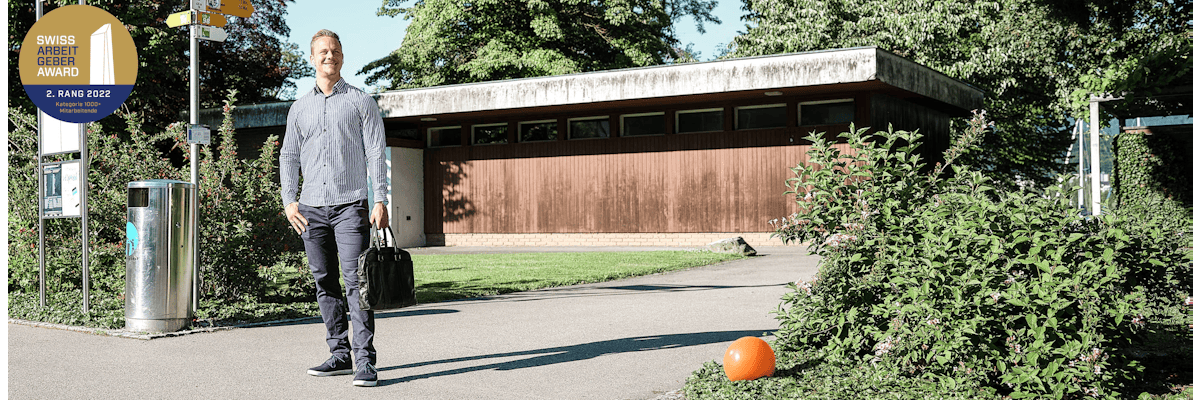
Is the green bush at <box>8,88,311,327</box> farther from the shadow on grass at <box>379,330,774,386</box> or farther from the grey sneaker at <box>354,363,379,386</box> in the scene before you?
the grey sneaker at <box>354,363,379,386</box>

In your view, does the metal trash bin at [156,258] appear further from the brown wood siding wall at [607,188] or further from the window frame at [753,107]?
the window frame at [753,107]

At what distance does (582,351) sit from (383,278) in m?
1.71

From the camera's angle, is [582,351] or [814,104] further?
[814,104]

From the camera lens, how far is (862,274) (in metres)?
5.27

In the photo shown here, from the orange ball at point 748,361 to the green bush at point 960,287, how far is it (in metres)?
0.07

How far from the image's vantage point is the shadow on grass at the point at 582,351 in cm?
573

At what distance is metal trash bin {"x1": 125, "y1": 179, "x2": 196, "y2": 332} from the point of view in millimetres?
7211

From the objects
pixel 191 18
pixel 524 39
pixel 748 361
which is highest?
pixel 524 39

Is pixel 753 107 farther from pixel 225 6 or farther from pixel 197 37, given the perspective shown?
pixel 197 37

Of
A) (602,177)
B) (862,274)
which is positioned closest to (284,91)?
(602,177)

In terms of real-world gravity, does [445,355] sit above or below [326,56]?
below

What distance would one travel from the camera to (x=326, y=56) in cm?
535

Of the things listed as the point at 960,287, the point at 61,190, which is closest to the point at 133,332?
the point at 61,190

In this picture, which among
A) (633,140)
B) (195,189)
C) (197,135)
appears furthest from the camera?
(633,140)
